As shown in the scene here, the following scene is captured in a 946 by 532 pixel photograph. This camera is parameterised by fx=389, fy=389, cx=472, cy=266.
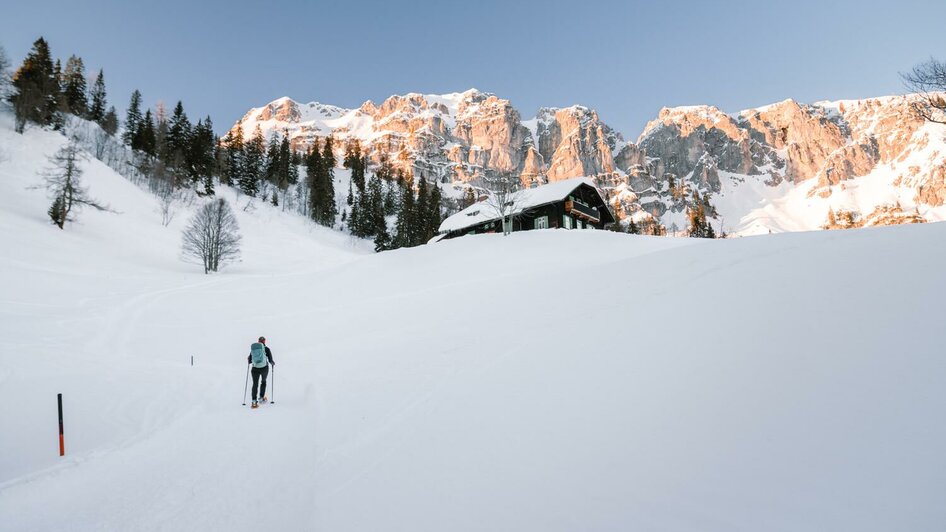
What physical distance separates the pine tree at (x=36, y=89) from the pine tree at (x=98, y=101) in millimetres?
7484

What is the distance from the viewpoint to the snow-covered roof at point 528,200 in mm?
42969

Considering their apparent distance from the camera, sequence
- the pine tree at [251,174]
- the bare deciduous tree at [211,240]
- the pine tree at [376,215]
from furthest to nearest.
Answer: the pine tree at [376,215] < the pine tree at [251,174] < the bare deciduous tree at [211,240]

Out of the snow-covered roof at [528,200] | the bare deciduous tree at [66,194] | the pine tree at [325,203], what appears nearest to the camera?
the bare deciduous tree at [66,194]

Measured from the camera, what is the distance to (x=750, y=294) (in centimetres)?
849

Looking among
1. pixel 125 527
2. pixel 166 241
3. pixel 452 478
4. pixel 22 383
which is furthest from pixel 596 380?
pixel 166 241

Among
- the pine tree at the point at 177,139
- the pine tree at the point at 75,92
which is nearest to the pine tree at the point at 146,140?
the pine tree at the point at 177,139

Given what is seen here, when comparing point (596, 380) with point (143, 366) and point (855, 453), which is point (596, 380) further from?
point (143, 366)

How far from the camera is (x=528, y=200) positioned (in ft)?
148

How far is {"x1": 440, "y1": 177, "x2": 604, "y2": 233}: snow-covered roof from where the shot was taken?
42969 mm

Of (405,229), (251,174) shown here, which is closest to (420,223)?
(405,229)

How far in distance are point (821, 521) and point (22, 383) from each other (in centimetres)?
1600

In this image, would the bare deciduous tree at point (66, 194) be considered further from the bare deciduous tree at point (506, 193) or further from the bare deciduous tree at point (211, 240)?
the bare deciduous tree at point (506, 193)

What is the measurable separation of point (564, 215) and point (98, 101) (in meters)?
83.0

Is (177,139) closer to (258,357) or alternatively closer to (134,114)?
(134,114)
